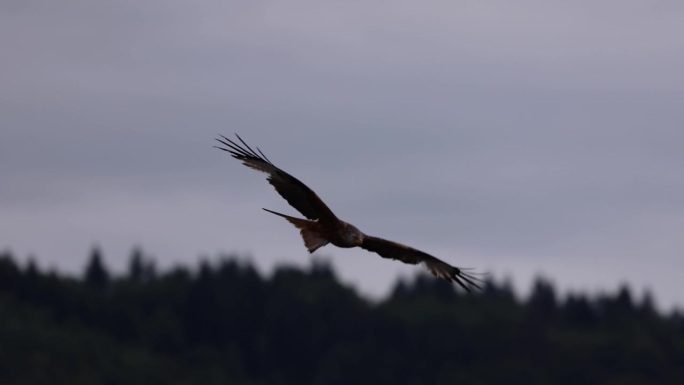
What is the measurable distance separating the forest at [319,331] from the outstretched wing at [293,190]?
371 ft

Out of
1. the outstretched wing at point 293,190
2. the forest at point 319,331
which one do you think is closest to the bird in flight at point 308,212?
the outstretched wing at point 293,190

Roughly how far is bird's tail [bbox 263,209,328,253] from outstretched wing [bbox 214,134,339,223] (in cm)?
10

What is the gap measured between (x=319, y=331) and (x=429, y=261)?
121749mm

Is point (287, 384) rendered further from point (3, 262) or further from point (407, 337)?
point (3, 262)

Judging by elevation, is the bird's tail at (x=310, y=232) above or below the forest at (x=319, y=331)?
below

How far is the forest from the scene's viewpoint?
14425 cm

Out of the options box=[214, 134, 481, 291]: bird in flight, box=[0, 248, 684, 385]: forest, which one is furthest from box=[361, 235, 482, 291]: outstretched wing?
box=[0, 248, 684, 385]: forest

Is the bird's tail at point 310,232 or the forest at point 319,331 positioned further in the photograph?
the forest at point 319,331

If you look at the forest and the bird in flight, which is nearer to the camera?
the bird in flight

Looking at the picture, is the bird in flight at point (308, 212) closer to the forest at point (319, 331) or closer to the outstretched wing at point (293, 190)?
the outstretched wing at point (293, 190)

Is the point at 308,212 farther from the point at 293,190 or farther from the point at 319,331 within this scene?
the point at 319,331

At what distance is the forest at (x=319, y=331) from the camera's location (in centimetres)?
14425

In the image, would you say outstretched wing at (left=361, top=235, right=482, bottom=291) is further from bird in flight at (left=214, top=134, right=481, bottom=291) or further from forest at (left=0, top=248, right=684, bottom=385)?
forest at (left=0, top=248, right=684, bottom=385)

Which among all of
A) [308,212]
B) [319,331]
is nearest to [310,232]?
[308,212]
